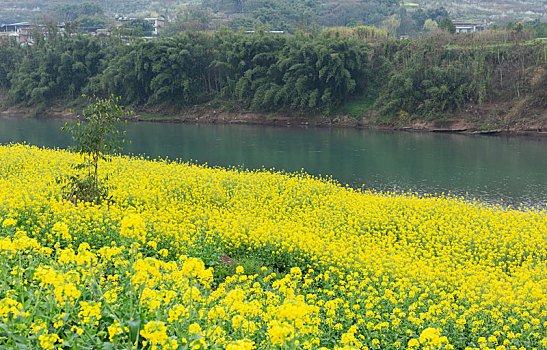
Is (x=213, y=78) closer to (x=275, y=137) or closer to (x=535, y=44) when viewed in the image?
(x=275, y=137)

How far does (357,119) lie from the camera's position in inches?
1574

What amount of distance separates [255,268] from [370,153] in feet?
65.2

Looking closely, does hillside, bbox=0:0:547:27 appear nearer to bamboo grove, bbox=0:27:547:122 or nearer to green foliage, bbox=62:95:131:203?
bamboo grove, bbox=0:27:547:122

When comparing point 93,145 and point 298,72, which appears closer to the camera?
point 93,145

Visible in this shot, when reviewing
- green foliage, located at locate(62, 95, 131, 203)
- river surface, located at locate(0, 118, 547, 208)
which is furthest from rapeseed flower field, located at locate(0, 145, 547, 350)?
river surface, located at locate(0, 118, 547, 208)

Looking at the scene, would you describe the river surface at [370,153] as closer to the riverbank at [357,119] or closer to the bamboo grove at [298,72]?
the riverbank at [357,119]

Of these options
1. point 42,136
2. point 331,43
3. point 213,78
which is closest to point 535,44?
point 331,43

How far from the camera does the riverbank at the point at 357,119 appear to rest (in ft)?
→ 114

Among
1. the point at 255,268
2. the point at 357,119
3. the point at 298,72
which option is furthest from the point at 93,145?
the point at 298,72

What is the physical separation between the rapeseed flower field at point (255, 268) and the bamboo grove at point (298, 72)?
85.8 feet

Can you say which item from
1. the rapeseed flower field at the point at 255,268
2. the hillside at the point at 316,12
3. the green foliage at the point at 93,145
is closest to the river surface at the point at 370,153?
the rapeseed flower field at the point at 255,268

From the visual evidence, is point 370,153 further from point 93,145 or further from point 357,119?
point 93,145

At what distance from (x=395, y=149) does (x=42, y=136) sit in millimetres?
21118

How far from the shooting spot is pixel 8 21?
118688 mm
